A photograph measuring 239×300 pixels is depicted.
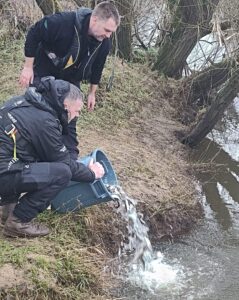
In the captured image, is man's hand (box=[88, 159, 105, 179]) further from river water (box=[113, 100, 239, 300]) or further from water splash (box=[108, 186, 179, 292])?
river water (box=[113, 100, 239, 300])

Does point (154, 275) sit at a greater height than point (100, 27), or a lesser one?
lesser

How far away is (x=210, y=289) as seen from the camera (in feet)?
16.4

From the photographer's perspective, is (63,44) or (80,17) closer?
(80,17)

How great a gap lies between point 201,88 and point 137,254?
4869 millimetres

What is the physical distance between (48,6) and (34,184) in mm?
5209

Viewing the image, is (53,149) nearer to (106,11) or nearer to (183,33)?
(106,11)

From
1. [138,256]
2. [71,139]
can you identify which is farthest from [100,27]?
[138,256]

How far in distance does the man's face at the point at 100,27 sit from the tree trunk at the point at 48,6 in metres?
4.04

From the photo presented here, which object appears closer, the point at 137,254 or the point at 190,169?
the point at 137,254

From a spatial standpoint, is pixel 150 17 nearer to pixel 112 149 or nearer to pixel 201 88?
pixel 201 88

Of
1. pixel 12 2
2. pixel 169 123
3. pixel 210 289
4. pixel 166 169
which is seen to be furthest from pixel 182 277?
pixel 12 2

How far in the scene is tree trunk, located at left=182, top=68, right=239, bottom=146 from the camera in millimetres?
7645

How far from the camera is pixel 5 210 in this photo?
459 centimetres

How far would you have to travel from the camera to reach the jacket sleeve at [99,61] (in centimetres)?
527
